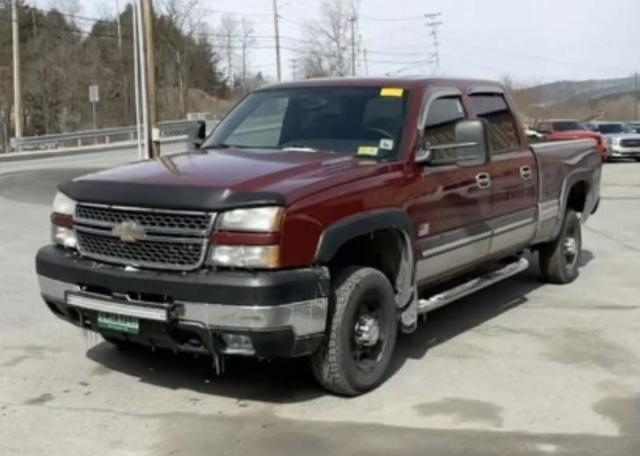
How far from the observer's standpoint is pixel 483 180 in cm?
660

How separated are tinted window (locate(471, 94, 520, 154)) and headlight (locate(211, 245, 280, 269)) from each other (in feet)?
9.54

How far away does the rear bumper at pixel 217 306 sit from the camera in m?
4.63

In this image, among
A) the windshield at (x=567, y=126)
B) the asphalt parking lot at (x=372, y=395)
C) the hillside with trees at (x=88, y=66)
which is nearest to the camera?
the asphalt parking lot at (x=372, y=395)

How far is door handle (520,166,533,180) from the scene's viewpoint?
23.9 feet

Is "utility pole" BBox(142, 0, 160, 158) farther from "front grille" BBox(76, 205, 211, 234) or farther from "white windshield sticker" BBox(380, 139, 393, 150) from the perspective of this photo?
"front grille" BBox(76, 205, 211, 234)

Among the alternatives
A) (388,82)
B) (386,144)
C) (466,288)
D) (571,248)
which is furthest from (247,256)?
(571,248)

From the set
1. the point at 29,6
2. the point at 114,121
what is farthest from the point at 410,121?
the point at 29,6

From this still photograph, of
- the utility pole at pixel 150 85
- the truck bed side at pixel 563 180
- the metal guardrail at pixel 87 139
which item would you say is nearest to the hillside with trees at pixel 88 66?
the metal guardrail at pixel 87 139

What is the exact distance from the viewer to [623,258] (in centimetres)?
1032

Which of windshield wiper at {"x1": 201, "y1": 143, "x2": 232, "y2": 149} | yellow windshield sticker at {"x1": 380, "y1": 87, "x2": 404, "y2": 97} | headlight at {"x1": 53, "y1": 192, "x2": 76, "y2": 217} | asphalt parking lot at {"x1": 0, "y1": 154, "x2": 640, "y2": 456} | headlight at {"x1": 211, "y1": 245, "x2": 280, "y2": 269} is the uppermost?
yellow windshield sticker at {"x1": 380, "y1": 87, "x2": 404, "y2": 97}

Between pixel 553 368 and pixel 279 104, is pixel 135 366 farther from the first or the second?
pixel 553 368

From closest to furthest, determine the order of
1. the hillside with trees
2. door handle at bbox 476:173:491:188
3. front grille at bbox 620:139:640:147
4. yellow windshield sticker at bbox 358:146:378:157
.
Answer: yellow windshield sticker at bbox 358:146:378:157 < door handle at bbox 476:173:491:188 < front grille at bbox 620:139:640:147 < the hillside with trees

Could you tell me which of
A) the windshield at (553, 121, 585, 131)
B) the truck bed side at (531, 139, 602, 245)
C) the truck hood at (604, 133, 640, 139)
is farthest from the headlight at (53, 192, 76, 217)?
the truck hood at (604, 133, 640, 139)

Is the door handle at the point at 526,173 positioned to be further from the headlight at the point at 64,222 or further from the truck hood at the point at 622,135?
the truck hood at the point at 622,135
